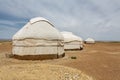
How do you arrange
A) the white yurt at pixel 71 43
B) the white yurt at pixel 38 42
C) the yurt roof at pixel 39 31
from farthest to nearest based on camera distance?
the white yurt at pixel 71 43 → the yurt roof at pixel 39 31 → the white yurt at pixel 38 42

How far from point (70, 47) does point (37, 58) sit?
11.1 meters

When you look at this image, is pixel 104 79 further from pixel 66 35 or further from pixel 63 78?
pixel 66 35

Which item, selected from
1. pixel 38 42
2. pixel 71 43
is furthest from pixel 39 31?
pixel 71 43

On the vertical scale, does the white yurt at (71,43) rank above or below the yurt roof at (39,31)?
below

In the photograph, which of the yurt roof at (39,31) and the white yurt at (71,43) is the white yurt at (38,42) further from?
the white yurt at (71,43)

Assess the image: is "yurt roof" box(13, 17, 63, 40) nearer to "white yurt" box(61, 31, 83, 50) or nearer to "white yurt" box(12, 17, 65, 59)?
"white yurt" box(12, 17, 65, 59)

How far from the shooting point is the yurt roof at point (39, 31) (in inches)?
564

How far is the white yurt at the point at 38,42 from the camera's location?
1415 centimetres

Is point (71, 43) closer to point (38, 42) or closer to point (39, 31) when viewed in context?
point (39, 31)

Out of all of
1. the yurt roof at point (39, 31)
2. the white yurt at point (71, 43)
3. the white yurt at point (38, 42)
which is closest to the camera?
the white yurt at point (38, 42)

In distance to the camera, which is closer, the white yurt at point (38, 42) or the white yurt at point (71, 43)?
the white yurt at point (38, 42)

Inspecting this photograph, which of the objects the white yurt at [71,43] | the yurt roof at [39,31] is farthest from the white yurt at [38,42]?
the white yurt at [71,43]

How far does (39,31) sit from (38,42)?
0.91 meters

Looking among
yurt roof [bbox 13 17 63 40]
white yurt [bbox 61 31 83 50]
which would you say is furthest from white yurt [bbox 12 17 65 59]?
white yurt [bbox 61 31 83 50]
